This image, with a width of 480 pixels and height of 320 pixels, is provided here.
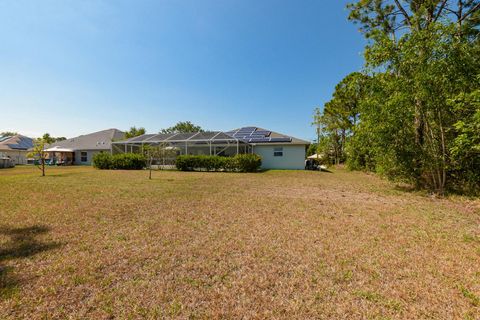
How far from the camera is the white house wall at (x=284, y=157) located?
20984 mm

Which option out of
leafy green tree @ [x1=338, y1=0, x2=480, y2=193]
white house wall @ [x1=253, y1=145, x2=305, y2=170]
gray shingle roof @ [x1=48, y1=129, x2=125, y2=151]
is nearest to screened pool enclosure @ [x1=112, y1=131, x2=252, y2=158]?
white house wall @ [x1=253, y1=145, x2=305, y2=170]

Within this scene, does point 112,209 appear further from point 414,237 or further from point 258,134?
point 258,134

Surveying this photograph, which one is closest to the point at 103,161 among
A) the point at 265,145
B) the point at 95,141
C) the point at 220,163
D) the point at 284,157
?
the point at 220,163

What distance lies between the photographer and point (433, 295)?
2447mm

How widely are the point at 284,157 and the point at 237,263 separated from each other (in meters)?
18.9

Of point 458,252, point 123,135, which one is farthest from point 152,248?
point 123,135

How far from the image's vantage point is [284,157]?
70.3 feet

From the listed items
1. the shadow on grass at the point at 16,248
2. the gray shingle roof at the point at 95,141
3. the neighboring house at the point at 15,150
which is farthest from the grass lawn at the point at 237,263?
the neighboring house at the point at 15,150

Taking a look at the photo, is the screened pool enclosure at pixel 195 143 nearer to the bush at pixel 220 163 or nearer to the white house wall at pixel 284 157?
the bush at pixel 220 163

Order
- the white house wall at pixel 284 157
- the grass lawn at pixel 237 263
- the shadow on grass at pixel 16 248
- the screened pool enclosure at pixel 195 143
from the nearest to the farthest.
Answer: the grass lawn at pixel 237 263
the shadow on grass at pixel 16 248
the screened pool enclosure at pixel 195 143
the white house wall at pixel 284 157

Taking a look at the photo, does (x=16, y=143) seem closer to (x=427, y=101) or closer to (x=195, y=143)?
(x=195, y=143)

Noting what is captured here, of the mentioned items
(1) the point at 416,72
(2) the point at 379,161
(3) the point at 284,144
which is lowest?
(2) the point at 379,161

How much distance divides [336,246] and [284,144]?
17710 mm

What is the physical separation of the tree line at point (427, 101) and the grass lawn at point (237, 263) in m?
3.04
